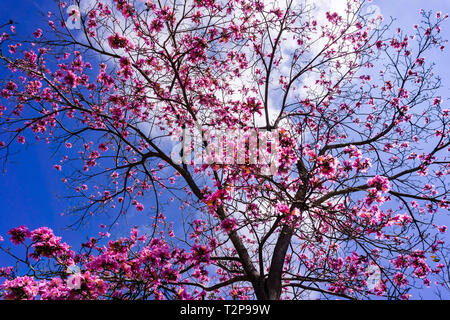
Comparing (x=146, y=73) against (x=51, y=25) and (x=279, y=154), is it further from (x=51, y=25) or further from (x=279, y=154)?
(x=279, y=154)

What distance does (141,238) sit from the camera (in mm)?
5148

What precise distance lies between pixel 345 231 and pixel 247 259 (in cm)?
215

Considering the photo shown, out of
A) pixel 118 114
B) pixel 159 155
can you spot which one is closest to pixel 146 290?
pixel 159 155

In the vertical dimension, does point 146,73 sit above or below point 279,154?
above

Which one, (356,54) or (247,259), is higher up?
(356,54)

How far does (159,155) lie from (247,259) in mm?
2956

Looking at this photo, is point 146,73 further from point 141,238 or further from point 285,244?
point 285,244

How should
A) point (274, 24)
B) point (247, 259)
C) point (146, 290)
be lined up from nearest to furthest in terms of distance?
point (146, 290) < point (247, 259) < point (274, 24)

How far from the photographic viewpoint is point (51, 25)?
6.00m

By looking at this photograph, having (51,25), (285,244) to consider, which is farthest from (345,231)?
(51,25)
